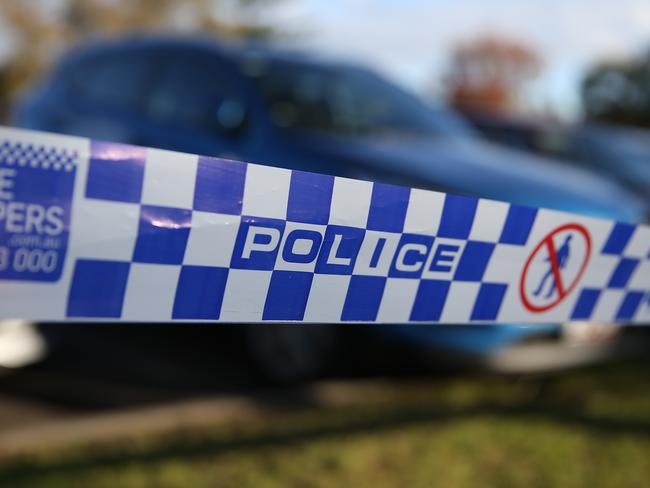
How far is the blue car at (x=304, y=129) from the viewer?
10.1ft

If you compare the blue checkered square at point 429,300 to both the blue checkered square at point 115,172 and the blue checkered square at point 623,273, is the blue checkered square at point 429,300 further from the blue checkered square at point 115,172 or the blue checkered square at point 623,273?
the blue checkered square at point 115,172

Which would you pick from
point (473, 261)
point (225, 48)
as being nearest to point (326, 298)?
point (473, 261)

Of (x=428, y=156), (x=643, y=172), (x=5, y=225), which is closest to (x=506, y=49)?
(x=643, y=172)

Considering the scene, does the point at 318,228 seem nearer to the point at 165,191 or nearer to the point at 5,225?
the point at 165,191

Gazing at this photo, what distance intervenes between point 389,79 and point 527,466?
259 centimetres

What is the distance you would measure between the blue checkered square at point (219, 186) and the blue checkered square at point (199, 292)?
3.8 inches

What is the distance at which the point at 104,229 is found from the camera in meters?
1.05

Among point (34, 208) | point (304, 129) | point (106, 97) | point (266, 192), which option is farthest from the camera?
point (106, 97)

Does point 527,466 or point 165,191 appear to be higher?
point 165,191

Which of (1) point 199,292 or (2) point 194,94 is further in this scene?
(2) point 194,94

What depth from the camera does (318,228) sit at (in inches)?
45.7

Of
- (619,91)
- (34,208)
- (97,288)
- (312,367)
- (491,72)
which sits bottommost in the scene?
(491,72)

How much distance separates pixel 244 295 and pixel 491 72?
42027 mm

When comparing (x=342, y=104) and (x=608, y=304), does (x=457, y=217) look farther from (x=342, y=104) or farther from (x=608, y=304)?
(x=342, y=104)
